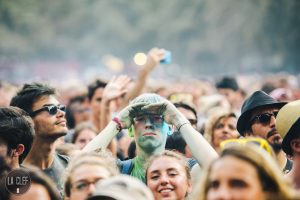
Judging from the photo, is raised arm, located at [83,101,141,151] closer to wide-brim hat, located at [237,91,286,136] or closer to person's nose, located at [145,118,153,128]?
person's nose, located at [145,118,153,128]

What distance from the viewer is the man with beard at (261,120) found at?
24.2 feet

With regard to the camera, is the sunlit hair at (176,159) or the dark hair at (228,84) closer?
the sunlit hair at (176,159)

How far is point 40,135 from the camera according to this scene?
7586 millimetres

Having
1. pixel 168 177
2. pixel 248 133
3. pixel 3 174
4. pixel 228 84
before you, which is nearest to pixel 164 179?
pixel 168 177

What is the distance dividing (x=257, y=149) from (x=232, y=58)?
48468mm

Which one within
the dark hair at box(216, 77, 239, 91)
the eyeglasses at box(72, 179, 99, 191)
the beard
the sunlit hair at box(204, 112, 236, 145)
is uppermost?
the dark hair at box(216, 77, 239, 91)

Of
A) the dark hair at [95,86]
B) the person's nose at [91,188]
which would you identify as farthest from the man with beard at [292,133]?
the dark hair at [95,86]

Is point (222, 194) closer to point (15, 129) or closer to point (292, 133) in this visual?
point (292, 133)

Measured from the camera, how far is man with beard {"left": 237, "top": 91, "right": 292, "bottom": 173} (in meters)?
7.38

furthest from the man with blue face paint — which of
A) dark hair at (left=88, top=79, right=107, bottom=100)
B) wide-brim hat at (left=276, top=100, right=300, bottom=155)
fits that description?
dark hair at (left=88, top=79, right=107, bottom=100)

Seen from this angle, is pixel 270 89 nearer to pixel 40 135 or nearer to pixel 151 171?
pixel 40 135

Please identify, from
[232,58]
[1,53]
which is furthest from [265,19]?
[1,53]

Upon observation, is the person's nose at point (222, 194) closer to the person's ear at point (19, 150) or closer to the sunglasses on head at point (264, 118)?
the person's ear at point (19, 150)

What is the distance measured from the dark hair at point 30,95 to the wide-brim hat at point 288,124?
7.02 ft
